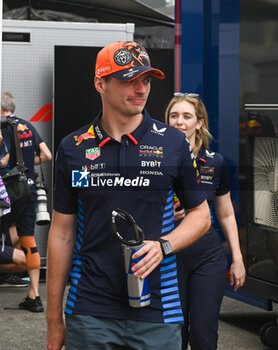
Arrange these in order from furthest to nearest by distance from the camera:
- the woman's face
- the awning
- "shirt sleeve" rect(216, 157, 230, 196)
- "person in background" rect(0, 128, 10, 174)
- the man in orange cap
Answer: the awning → "person in background" rect(0, 128, 10, 174) → the woman's face → "shirt sleeve" rect(216, 157, 230, 196) → the man in orange cap

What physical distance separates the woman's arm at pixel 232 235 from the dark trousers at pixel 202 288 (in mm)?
100

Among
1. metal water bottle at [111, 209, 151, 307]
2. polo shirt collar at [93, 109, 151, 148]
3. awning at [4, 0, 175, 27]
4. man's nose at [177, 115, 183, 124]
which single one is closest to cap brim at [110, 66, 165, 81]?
polo shirt collar at [93, 109, 151, 148]

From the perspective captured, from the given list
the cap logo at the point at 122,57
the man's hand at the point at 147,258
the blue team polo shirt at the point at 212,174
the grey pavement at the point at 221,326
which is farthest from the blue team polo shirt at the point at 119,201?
the grey pavement at the point at 221,326

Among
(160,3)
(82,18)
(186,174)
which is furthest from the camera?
(160,3)

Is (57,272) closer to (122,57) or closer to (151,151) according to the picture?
(151,151)

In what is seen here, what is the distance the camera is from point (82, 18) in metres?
12.4

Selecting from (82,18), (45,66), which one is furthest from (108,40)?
(82,18)

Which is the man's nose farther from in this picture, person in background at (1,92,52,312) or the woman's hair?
person in background at (1,92,52,312)

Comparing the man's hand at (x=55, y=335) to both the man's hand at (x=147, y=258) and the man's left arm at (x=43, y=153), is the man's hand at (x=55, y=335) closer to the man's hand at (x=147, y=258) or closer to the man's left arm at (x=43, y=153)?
the man's hand at (x=147, y=258)

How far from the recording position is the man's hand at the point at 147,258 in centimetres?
273

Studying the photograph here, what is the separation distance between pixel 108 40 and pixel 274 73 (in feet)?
13.3

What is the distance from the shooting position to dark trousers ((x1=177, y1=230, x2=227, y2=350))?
425cm

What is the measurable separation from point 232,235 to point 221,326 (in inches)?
88.1

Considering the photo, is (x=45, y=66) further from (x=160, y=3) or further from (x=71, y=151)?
(x=71, y=151)
